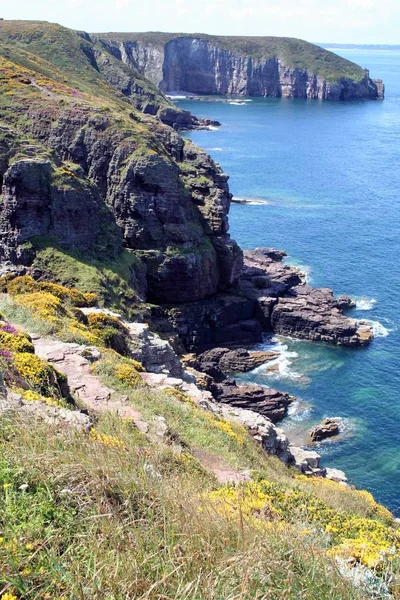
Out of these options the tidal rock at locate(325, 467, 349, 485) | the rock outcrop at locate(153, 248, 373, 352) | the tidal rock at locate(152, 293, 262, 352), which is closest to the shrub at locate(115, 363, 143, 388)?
the tidal rock at locate(325, 467, 349, 485)

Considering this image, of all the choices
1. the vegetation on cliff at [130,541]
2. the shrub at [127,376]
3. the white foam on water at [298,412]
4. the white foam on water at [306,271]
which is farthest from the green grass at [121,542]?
the white foam on water at [306,271]

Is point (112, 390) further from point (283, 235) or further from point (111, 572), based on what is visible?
point (283, 235)

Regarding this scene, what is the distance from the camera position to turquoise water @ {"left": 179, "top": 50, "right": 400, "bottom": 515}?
5524 centimetres

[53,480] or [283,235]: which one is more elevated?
[53,480]

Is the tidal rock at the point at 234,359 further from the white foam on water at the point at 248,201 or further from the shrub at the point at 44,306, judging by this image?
the white foam on water at the point at 248,201

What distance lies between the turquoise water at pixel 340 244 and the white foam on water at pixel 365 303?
126mm

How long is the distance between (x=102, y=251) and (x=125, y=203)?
11.9m

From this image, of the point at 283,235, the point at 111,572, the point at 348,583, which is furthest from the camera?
the point at 283,235

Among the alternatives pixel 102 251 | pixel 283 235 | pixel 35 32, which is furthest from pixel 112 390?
pixel 35 32

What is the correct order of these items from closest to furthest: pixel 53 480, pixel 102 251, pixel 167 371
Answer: pixel 53 480 → pixel 167 371 → pixel 102 251

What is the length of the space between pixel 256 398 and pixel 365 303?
30145 mm

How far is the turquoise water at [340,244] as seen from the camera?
181 ft

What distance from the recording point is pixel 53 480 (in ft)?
30.2

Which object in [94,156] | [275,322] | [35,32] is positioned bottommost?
[275,322]
